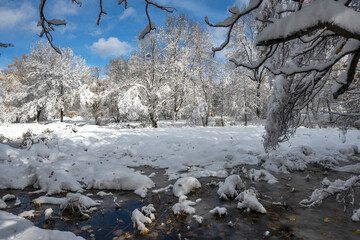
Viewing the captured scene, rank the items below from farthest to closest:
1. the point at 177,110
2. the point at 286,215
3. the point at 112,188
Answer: the point at 177,110, the point at 112,188, the point at 286,215

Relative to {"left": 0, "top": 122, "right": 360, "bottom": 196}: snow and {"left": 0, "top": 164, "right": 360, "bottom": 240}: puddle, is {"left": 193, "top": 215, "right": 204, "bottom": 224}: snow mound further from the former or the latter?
{"left": 0, "top": 122, "right": 360, "bottom": 196}: snow

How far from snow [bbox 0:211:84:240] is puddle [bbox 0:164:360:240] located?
1.29ft

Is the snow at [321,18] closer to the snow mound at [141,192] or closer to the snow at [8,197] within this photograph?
the snow mound at [141,192]

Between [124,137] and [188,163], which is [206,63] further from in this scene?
[188,163]

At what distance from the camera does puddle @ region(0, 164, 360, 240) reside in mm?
2535

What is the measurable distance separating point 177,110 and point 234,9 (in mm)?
16388

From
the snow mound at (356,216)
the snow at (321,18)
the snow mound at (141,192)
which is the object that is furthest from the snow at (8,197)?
the snow mound at (356,216)

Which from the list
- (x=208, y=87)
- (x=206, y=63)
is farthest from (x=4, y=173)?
(x=208, y=87)

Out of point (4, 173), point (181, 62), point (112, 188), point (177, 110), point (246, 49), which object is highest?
point (246, 49)

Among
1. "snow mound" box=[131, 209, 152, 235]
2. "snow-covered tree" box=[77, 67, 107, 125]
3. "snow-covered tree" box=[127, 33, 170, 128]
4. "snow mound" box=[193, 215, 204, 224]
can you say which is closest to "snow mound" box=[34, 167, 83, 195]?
"snow mound" box=[131, 209, 152, 235]

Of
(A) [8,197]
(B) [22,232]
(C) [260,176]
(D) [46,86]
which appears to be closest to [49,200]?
(A) [8,197]

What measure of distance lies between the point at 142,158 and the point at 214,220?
445 centimetres

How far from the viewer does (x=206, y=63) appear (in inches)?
696

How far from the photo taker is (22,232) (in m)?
2.19
